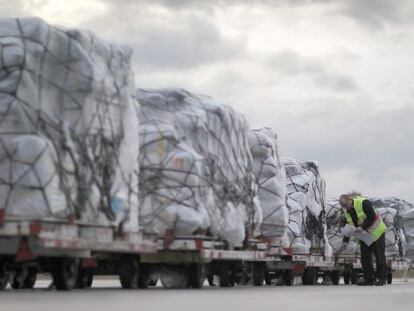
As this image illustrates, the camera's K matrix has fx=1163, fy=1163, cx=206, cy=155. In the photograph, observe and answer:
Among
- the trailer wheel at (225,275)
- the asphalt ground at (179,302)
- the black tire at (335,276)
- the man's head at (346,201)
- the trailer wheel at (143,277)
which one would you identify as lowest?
the asphalt ground at (179,302)

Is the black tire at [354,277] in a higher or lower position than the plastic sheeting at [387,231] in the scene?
lower

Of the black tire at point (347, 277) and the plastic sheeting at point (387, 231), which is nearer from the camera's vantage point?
the black tire at point (347, 277)

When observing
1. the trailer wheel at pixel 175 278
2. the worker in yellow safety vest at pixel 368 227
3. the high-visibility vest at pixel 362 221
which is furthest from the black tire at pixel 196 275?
the high-visibility vest at pixel 362 221

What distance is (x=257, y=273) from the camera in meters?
22.7

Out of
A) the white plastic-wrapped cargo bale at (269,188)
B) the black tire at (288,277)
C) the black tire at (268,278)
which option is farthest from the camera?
the black tire at (268,278)

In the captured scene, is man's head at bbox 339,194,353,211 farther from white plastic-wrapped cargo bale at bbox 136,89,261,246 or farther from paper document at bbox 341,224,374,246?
white plastic-wrapped cargo bale at bbox 136,89,261,246

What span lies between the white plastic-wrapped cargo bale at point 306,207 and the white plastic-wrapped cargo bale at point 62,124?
9.67m

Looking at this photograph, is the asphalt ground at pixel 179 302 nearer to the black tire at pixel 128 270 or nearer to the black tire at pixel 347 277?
the black tire at pixel 128 270

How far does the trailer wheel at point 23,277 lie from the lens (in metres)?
16.0

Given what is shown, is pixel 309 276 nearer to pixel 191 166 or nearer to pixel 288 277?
pixel 288 277

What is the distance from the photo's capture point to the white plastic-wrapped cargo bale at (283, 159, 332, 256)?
82.4 feet

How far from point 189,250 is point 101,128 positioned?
298 cm

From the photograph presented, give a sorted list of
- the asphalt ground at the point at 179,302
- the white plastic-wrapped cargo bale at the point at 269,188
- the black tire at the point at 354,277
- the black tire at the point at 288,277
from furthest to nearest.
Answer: the black tire at the point at 354,277 < the black tire at the point at 288,277 < the white plastic-wrapped cargo bale at the point at 269,188 < the asphalt ground at the point at 179,302

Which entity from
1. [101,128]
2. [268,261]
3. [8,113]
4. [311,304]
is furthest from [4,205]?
[268,261]
